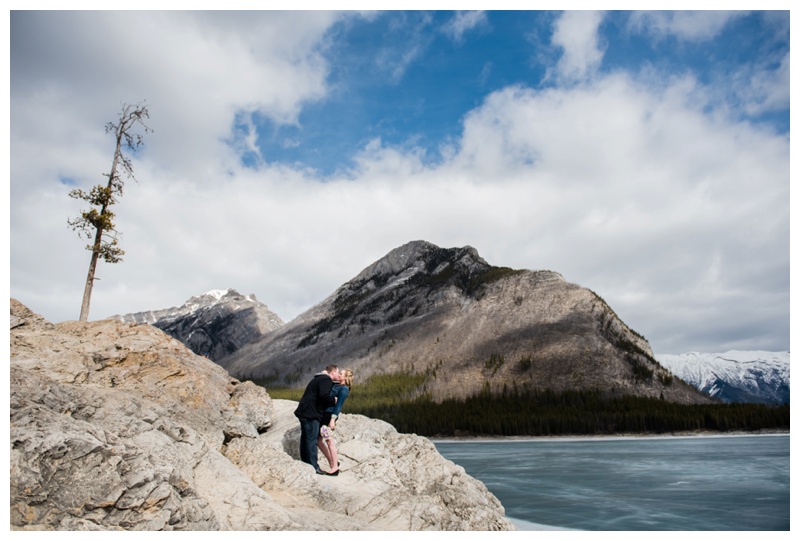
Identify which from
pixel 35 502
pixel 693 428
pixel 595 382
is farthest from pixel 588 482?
pixel 595 382

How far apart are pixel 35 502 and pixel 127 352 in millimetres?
8979

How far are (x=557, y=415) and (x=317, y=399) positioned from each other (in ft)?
474

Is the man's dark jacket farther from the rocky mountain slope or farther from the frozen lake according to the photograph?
the frozen lake

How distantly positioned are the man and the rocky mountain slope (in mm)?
608

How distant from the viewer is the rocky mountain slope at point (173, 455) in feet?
23.8

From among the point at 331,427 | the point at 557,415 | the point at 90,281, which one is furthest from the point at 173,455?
the point at 557,415

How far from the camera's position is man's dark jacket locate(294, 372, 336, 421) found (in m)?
12.5

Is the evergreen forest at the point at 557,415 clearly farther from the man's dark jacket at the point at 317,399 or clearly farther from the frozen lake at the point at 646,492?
the man's dark jacket at the point at 317,399

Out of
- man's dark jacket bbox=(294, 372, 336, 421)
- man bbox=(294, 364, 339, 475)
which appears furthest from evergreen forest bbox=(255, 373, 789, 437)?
man's dark jacket bbox=(294, 372, 336, 421)

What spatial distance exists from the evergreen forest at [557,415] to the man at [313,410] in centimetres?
11816

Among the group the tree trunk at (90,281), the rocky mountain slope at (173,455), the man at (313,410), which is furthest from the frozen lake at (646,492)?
the tree trunk at (90,281)

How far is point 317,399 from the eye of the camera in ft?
41.0

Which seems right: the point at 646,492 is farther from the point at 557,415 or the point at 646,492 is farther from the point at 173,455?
the point at 557,415

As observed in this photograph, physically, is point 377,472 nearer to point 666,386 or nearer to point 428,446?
point 428,446
